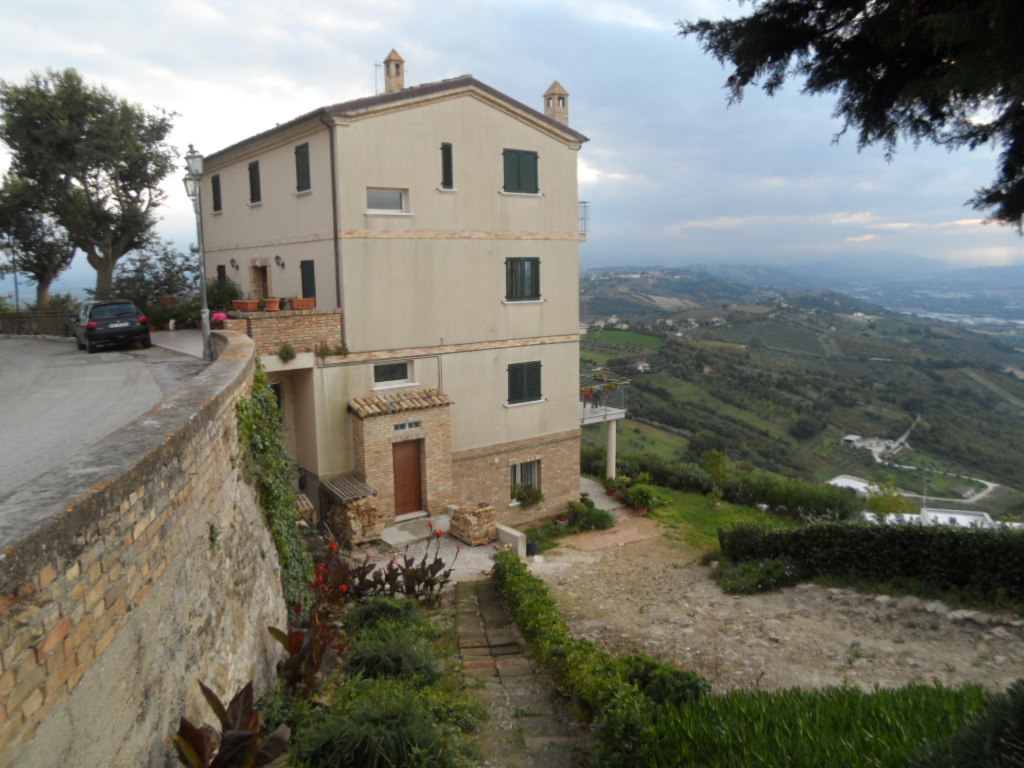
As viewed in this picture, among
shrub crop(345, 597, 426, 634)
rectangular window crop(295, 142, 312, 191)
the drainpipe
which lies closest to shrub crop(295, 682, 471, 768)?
shrub crop(345, 597, 426, 634)

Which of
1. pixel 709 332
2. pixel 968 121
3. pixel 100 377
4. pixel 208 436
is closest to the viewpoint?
pixel 208 436

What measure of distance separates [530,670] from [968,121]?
29.3 feet

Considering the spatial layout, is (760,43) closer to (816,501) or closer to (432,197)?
(432,197)

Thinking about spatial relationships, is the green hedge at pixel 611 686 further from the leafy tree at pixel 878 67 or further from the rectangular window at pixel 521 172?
the rectangular window at pixel 521 172

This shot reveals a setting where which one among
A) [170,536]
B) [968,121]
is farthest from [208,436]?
[968,121]

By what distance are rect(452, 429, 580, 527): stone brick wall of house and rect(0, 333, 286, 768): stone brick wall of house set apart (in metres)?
12.4

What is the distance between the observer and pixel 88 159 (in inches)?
952

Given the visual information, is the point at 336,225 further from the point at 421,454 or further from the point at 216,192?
the point at 216,192

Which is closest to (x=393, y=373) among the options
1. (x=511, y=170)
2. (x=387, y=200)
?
(x=387, y=200)

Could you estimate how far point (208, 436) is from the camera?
5.99 m

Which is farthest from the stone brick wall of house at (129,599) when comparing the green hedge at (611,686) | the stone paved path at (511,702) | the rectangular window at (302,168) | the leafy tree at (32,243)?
the leafy tree at (32,243)

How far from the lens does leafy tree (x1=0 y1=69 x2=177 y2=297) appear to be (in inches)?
918

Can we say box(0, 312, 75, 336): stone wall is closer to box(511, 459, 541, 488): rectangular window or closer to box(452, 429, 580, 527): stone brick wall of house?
box(452, 429, 580, 527): stone brick wall of house

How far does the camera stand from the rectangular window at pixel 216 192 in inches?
938
